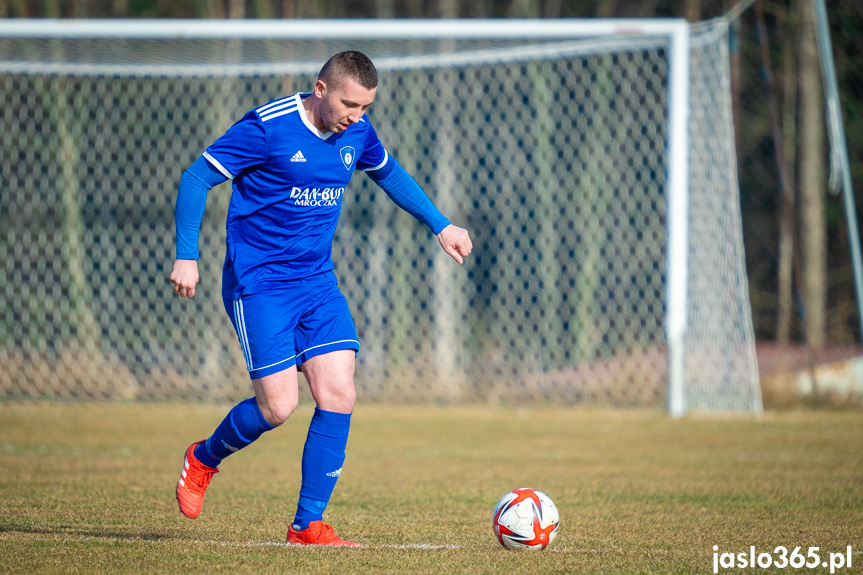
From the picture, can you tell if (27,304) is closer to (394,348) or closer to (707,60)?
(394,348)

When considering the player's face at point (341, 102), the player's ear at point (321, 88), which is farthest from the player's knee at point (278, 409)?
the player's ear at point (321, 88)

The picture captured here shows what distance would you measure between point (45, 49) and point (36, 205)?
2.04 m

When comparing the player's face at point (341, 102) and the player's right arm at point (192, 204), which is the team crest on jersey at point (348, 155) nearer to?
the player's face at point (341, 102)

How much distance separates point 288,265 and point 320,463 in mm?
765

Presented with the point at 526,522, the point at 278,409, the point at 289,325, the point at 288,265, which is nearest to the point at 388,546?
the point at 526,522

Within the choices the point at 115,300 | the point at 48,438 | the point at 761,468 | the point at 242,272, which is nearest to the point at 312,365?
the point at 242,272

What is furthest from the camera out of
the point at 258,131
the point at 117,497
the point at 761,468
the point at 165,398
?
the point at 165,398

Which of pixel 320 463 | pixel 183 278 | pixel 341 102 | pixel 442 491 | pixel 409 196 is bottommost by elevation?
pixel 442 491

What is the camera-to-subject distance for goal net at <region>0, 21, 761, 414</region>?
9773mm

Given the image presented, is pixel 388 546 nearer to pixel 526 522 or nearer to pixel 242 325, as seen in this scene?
pixel 526 522

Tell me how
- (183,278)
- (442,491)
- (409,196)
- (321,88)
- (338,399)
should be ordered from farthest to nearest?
(442,491) → (409,196) → (338,399) → (321,88) → (183,278)

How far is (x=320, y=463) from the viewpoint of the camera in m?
3.71

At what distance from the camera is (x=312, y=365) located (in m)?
3.76

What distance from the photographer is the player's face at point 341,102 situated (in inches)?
141
